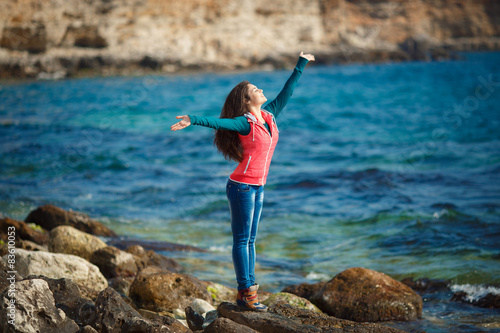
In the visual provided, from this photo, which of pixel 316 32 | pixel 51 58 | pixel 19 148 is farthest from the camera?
pixel 316 32

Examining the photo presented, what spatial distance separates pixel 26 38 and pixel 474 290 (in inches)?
1917

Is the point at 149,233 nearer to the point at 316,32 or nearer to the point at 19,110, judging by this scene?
the point at 19,110

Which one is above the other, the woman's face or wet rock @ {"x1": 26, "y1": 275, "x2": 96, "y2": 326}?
the woman's face

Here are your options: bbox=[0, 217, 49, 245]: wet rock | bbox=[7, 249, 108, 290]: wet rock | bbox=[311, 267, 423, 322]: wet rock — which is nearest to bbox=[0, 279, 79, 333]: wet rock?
bbox=[7, 249, 108, 290]: wet rock

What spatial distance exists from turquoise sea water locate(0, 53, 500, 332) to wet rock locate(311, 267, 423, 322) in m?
0.21

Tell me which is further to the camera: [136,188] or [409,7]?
[409,7]

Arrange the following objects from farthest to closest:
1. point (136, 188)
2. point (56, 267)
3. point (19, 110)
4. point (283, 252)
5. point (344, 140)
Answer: point (19, 110)
point (344, 140)
point (136, 188)
point (283, 252)
point (56, 267)

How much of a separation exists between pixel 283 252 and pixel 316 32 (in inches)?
2583

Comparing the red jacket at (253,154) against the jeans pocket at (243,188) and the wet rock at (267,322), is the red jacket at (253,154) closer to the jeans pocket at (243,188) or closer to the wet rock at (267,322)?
the jeans pocket at (243,188)

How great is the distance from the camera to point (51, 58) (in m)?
47.0

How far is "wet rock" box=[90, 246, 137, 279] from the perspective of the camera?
614 centimetres

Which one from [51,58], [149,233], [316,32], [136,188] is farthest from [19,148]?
[316,32]

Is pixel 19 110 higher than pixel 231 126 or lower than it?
lower

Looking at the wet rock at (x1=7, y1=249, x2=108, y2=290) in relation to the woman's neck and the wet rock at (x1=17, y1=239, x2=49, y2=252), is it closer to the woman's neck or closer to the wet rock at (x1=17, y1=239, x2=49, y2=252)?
the wet rock at (x1=17, y1=239, x2=49, y2=252)
